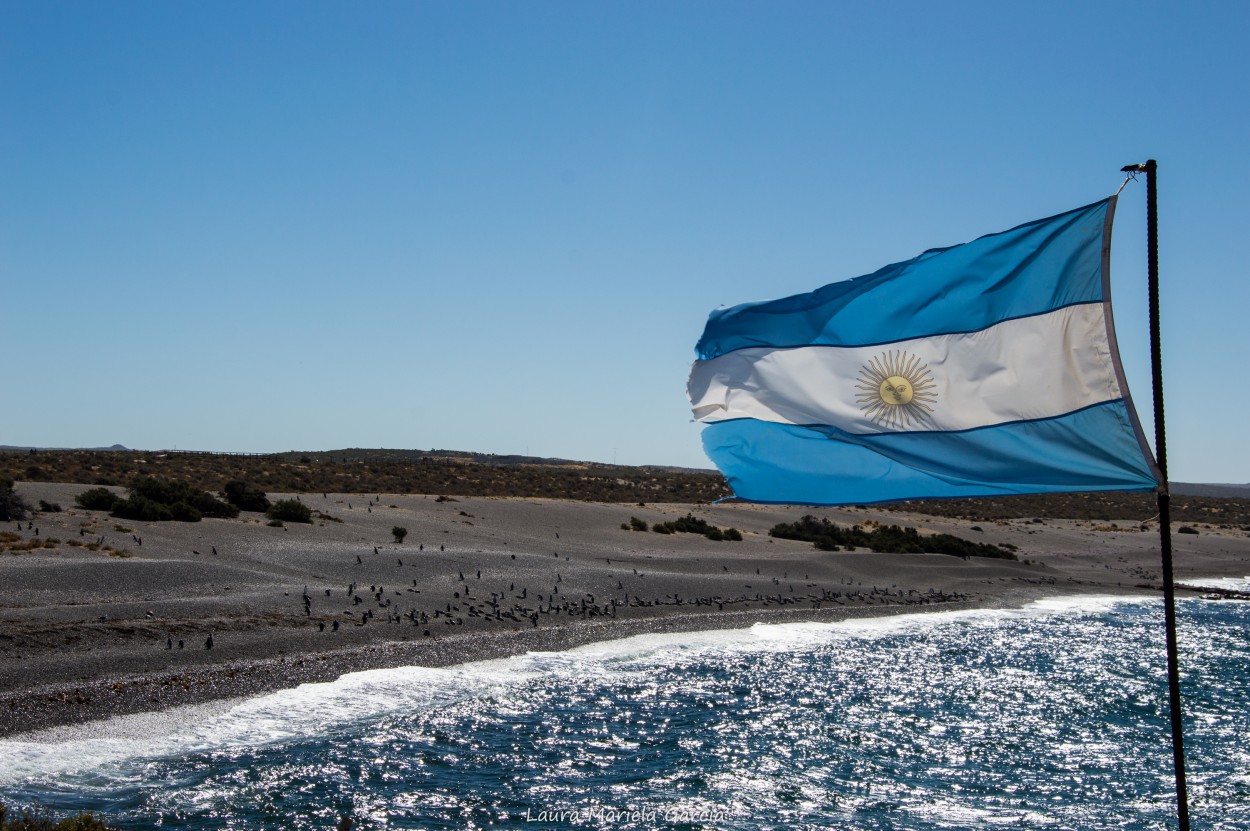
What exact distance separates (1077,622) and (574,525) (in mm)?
21991

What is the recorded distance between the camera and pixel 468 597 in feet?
96.6

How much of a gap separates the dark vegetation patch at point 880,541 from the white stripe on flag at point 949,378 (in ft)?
139

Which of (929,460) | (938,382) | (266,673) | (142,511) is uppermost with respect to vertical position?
(938,382)

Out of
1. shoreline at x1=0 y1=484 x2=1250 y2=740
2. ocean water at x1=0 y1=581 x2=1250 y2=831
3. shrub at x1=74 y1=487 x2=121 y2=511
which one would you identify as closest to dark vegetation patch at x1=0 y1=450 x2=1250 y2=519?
shrub at x1=74 y1=487 x2=121 y2=511

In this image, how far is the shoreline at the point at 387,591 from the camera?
1967cm

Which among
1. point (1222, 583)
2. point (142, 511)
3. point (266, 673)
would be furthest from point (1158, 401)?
point (1222, 583)

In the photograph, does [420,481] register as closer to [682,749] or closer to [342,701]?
[342,701]

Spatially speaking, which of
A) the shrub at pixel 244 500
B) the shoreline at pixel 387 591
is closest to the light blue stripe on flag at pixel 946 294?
the shoreline at pixel 387 591

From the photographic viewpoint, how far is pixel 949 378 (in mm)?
8820

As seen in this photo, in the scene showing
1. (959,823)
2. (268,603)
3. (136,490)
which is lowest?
(959,823)

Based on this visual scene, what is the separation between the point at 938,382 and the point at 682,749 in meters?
10.6

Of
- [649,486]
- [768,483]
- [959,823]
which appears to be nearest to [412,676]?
[959,823]

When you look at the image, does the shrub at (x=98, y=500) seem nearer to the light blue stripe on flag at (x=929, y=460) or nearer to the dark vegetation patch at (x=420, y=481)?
the dark vegetation patch at (x=420, y=481)

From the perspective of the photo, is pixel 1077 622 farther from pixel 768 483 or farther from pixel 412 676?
pixel 768 483
